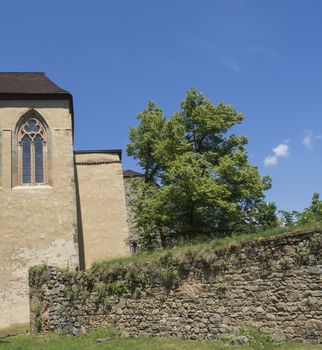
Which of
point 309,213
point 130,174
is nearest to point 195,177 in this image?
point 309,213

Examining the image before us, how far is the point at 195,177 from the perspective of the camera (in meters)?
21.8

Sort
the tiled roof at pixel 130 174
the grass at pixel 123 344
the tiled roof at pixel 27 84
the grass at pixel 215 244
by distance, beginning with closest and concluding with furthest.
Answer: the grass at pixel 123 344, the grass at pixel 215 244, the tiled roof at pixel 27 84, the tiled roof at pixel 130 174

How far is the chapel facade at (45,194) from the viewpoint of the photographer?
21734 millimetres

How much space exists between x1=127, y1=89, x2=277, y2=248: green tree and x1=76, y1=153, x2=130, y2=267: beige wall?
1.33m

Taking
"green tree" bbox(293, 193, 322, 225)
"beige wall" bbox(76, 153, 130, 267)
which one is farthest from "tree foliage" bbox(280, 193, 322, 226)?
"beige wall" bbox(76, 153, 130, 267)

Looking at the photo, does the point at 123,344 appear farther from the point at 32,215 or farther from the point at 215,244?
the point at 32,215

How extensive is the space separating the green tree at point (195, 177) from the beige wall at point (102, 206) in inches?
52.3

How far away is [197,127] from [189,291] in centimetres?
1425

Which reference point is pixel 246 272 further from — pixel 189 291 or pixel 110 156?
pixel 110 156

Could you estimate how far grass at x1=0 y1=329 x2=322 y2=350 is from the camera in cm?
991

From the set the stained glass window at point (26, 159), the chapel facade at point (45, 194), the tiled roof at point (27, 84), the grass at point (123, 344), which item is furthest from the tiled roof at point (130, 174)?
the grass at point (123, 344)

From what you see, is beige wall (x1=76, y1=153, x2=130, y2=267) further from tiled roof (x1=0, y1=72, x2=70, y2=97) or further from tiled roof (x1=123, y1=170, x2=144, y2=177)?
tiled roof (x1=123, y1=170, x2=144, y2=177)

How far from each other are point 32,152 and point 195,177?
332 inches

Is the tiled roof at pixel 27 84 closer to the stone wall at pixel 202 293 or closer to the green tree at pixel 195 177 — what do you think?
the green tree at pixel 195 177
